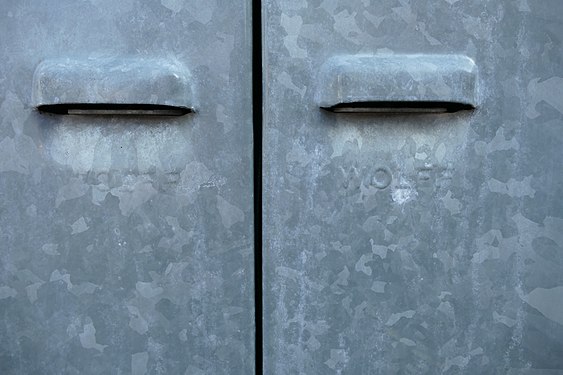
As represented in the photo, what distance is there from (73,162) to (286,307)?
0.39m

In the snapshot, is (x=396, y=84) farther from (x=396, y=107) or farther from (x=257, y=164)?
(x=257, y=164)

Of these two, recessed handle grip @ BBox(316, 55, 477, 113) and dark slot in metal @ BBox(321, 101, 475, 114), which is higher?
recessed handle grip @ BBox(316, 55, 477, 113)

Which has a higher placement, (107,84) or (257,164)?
(107,84)

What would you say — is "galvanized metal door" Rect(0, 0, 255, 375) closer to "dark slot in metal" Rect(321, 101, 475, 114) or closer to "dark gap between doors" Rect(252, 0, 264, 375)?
"dark gap between doors" Rect(252, 0, 264, 375)

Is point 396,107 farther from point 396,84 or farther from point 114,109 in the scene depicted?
point 114,109

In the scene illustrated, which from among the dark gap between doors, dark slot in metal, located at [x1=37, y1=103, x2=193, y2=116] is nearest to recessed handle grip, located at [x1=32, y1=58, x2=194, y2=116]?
dark slot in metal, located at [x1=37, y1=103, x2=193, y2=116]

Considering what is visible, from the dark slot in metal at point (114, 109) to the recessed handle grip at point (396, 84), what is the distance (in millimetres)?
222

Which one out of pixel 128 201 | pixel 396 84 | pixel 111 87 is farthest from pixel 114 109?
pixel 396 84

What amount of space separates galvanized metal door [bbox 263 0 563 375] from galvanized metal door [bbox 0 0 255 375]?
0.19ft

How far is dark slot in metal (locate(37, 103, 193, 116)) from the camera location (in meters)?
1.06

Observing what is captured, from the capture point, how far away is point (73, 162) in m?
1.08

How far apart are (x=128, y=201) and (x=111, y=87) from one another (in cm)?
17

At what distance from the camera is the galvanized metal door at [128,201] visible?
1.07 meters

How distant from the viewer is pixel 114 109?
1062 millimetres
